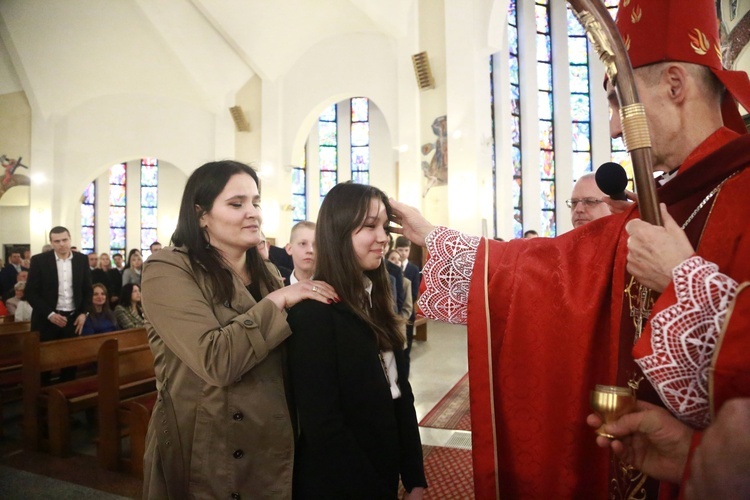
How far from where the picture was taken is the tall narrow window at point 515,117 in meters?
14.1

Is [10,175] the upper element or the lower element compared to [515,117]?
lower

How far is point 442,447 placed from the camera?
11.7 feet

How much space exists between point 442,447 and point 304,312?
2.55 metres

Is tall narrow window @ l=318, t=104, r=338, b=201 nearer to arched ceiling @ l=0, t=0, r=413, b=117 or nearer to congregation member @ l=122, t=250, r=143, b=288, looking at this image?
arched ceiling @ l=0, t=0, r=413, b=117

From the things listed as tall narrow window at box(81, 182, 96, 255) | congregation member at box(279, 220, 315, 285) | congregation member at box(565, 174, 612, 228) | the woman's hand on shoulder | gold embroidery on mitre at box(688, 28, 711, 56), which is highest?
tall narrow window at box(81, 182, 96, 255)

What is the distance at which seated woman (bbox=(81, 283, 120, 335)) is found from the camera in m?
5.37

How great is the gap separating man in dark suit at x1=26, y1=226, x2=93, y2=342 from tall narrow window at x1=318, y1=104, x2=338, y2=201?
13.4m

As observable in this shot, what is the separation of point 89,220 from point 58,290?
1455 centimetres

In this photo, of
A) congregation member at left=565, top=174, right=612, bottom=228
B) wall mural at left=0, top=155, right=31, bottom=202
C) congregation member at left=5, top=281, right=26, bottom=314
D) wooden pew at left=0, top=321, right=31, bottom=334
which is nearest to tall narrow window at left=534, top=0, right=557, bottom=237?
congregation member at left=565, top=174, right=612, bottom=228

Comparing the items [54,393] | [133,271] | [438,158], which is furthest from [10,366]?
[438,158]

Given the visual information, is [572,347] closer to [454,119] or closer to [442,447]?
[442,447]

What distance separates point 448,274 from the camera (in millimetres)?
1372

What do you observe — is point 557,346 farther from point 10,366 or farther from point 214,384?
point 10,366

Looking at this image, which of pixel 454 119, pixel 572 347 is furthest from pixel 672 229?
pixel 454 119
